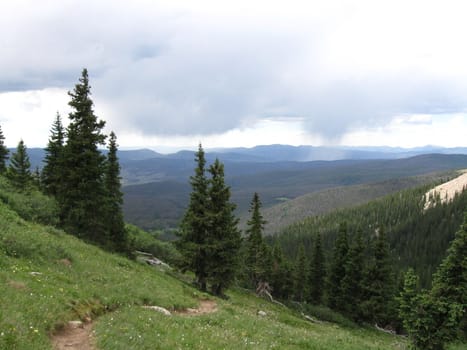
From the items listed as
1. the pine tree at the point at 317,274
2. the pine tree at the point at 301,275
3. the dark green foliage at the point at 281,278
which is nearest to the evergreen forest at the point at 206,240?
the pine tree at the point at 317,274

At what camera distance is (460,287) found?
82.8 feet

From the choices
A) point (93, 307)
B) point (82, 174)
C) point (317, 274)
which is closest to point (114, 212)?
point (82, 174)

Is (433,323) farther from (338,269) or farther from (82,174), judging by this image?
(338,269)

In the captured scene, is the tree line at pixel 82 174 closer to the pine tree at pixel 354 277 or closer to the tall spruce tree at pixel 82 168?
the tall spruce tree at pixel 82 168

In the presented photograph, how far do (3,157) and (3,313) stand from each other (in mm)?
62392

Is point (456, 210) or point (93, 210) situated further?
point (456, 210)

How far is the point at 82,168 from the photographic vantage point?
3125 cm

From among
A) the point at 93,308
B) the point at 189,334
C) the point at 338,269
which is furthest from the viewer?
the point at 338,269

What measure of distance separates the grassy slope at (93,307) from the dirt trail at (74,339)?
298mm

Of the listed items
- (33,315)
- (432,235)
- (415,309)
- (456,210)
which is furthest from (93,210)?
(456,210)

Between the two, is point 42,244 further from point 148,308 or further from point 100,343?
point 100,343

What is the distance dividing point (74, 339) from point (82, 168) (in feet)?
73.5

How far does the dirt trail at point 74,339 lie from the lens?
10665mm

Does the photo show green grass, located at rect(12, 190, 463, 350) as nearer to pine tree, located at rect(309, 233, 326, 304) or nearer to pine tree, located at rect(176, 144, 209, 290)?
pine tree, located at rect(176, 144, 209, 290)
